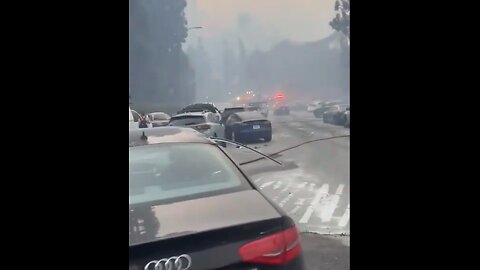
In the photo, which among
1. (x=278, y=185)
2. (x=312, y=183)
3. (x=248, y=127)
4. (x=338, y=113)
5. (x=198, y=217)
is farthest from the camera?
(x=248, y=127)

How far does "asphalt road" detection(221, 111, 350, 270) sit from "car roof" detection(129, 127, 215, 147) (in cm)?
28

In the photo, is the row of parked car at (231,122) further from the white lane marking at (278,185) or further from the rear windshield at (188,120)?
the white lane marking at (278,185)

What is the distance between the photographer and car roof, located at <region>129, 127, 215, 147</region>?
2.12m

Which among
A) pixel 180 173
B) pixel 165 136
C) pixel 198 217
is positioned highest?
pixel 165 136

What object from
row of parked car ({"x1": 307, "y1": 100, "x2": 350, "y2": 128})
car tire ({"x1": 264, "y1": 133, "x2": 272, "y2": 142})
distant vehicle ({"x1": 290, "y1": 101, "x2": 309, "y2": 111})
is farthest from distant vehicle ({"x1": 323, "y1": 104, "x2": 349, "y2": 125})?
car tire ({"x1": 264, "y1": 133, "x2": 272, "y2": 142})

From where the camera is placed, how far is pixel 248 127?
6754 mm

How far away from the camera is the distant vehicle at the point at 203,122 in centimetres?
548

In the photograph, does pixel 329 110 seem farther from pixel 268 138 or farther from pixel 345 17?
pixel 268 138

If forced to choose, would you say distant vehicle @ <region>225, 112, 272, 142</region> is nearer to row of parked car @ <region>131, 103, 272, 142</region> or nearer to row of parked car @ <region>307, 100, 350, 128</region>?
row of parked car @ <region>131, 103, 272, 142</region>

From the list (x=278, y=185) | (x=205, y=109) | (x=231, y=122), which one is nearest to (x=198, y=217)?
(x=278, y=185)

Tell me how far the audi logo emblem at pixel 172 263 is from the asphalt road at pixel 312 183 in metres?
0.54

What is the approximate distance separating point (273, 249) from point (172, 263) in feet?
1.20
